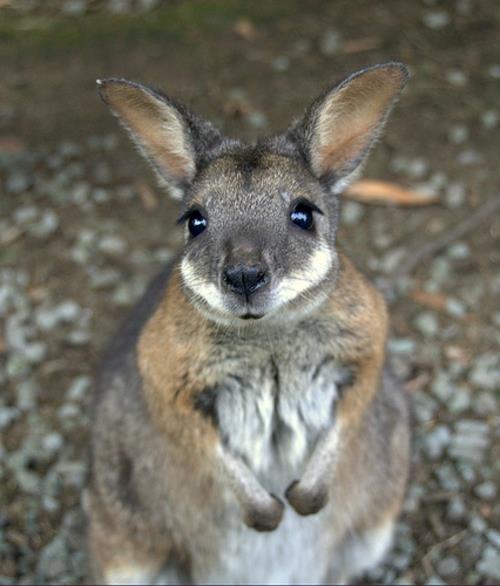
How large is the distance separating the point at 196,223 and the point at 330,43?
11.2 ft

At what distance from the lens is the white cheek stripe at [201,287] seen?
2697 millimetres

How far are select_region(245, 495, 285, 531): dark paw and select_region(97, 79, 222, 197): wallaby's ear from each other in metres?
1.01

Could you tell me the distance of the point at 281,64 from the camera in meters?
5.93

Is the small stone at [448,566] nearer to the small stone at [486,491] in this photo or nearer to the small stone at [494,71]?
the small stone at [486,491]

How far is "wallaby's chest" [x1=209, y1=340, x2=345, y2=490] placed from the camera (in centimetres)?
303

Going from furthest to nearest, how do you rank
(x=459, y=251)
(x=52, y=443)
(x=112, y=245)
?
(x=112, y=245), (x=459, y=251), (x=52, y=443)

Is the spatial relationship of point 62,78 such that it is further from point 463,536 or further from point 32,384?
point 463,536

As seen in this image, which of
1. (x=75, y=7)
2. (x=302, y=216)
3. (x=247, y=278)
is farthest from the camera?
(x=75, y=7)

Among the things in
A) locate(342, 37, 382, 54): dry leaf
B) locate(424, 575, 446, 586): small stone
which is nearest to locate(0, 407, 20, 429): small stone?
locate(424, 575, 446, 586): small stone

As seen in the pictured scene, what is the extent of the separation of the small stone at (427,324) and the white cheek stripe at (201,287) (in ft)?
6.55

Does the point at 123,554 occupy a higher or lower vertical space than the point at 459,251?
higher

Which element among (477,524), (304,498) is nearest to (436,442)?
(477,524)

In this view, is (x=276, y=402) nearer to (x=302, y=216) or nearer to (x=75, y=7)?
(x=302, y=216)

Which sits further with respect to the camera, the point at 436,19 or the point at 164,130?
the point at 436,19
